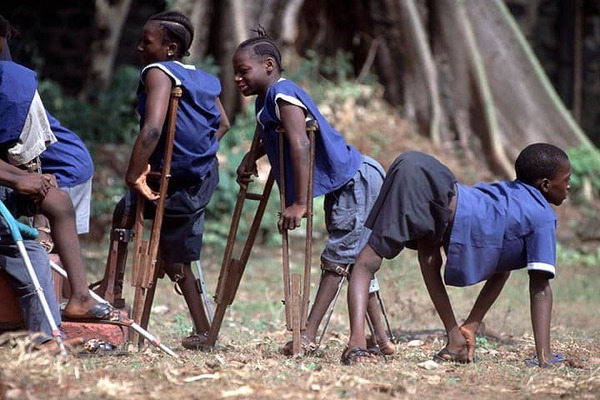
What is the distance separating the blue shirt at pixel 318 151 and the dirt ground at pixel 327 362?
34.2 inches

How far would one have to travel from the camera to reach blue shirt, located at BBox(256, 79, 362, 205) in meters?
5.19

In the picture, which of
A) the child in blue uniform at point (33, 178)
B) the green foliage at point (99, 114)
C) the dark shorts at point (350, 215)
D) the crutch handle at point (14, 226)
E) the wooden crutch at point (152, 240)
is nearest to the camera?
the crutch handle at point (14, 226)

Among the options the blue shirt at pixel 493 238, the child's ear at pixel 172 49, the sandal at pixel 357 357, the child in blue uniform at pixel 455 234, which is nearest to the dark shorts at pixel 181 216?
the child's ear at pixel 172 49

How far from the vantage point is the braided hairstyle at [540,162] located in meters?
5.16

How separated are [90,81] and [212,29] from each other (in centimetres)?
224

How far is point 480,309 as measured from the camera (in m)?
5.29

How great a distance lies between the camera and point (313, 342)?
→ 206 inches

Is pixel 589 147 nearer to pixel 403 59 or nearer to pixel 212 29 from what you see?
pixel 403 59

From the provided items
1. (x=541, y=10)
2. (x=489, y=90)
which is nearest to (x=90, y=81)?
(x=489, y=90)

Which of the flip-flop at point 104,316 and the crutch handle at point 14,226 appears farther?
the flip-flop at point 104,316

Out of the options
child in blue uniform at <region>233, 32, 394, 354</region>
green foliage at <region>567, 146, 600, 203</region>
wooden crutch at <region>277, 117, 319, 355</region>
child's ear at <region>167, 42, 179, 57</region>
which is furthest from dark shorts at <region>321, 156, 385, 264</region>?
green foliage at <region>567, 146, 600, 203</region>

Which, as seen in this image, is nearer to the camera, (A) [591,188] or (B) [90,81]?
(A) [591,188]

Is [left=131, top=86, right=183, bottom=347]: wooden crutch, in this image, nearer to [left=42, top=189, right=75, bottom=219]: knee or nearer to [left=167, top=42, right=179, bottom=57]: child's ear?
[left=167, top=42, right=179, bottom=57]: child's ear

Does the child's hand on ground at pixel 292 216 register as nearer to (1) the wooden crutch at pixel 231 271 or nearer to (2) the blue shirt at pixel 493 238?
(1) the wooden crutch at pixel 231 271
